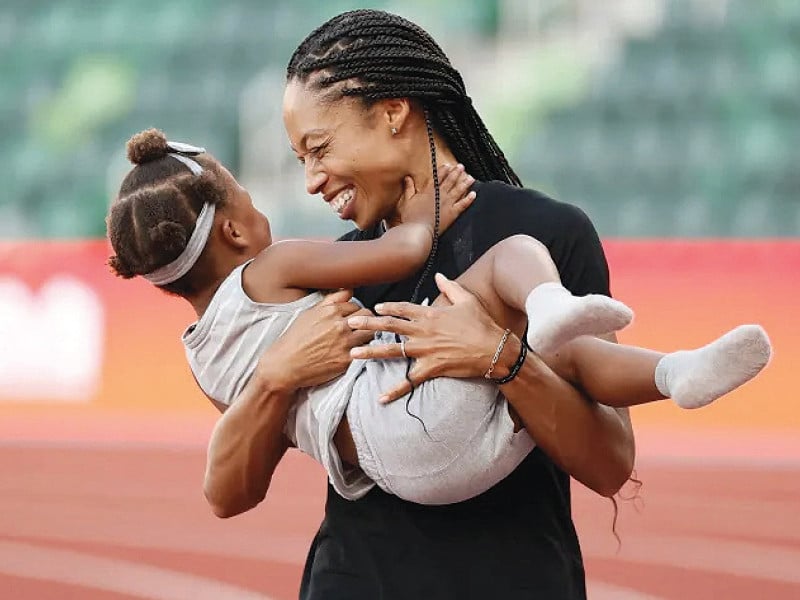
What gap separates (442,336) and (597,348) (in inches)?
8.1

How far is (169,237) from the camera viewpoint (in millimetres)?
2188

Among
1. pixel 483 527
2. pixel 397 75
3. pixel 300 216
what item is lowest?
pixel 300 216

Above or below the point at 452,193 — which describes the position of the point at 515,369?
below

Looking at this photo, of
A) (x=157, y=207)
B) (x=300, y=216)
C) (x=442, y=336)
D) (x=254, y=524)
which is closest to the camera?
(x=442, y=336)

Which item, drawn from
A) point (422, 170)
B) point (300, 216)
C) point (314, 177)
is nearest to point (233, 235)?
point (314, 177)

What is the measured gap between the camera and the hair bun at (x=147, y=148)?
2230mm

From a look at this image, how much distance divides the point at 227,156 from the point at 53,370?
1.74 meters

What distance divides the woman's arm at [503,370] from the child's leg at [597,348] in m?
0.03

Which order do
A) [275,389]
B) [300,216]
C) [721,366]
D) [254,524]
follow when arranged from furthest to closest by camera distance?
1. [300,216]
2. [254,524]
3. [275,389]
4. [721,366]

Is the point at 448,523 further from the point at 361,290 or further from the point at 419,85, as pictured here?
the point at 419,85

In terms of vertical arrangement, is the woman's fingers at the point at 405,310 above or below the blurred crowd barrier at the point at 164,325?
above

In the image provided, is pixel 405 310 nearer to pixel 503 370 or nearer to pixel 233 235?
pixel 503 370

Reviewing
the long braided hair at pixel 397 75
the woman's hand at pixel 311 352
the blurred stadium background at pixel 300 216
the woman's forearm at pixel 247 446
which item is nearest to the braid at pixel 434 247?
the long braided hair at pixel 397 75

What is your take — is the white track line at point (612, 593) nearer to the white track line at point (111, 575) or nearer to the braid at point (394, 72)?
→ the white track line at point (111, 575)
